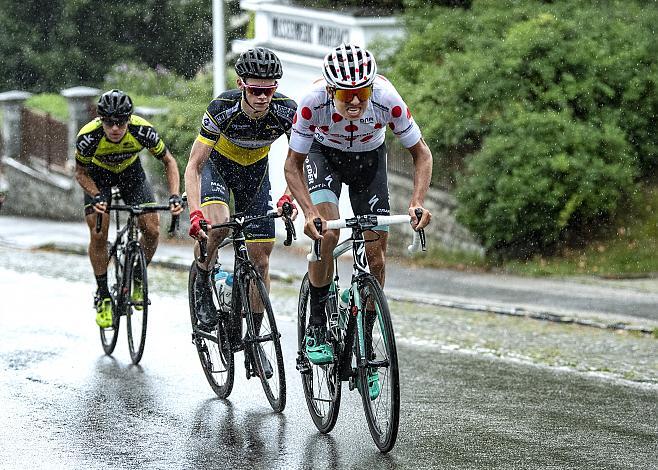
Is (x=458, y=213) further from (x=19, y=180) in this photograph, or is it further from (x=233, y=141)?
(x=19, y=180)

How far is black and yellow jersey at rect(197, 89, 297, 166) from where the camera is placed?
25.5 feet

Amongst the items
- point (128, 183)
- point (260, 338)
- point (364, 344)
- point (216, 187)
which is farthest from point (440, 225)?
point (364, 344)

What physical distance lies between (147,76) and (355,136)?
77.6 ft

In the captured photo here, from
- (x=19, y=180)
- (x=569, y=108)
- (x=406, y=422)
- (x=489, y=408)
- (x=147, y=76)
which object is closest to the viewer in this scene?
(x=406, y=422)

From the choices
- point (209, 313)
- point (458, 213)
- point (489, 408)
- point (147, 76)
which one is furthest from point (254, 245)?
point (147, 76)

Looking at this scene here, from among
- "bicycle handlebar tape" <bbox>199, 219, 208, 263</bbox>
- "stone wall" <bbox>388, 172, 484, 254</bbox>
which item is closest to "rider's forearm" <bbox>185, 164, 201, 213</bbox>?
"bicycle handlebar tape" <bbox>199, 219, 208, 263</bbox>

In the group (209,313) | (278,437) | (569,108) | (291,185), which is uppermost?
(569,108)

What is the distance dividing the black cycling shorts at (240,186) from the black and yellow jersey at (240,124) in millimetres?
145

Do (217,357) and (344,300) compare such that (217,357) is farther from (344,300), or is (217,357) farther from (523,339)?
(523,339)

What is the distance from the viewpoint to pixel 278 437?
279 inches

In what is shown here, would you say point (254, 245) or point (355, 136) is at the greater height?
point (355, 136)

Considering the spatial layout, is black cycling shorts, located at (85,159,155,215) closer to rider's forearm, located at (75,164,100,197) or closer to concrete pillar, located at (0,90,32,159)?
rider's forearm, located at (75,164,100,197)

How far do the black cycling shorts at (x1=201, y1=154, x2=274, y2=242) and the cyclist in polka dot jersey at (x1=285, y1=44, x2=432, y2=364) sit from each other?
880 mm

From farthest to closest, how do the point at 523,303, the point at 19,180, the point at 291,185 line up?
1. the point at 19,180
2. the point at 523,303
3. the point at 291,185
